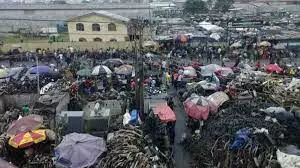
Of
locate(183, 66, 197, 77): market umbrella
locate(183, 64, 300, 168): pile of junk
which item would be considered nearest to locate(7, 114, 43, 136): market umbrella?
locate(183, 64, 300, 168): pile of junk

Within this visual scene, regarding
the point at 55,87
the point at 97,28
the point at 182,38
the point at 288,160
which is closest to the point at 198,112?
the point at 288,160

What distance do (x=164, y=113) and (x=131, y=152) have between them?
3.82 m

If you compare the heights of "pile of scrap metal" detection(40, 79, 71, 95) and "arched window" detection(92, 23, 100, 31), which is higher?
"arched window" detection(92, 23, 100, 31)

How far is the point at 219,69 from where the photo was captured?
84.7 ft

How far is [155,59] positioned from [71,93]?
1238cm

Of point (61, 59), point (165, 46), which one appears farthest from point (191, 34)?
point (61, 59)

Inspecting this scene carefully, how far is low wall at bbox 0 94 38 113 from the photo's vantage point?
20.9m

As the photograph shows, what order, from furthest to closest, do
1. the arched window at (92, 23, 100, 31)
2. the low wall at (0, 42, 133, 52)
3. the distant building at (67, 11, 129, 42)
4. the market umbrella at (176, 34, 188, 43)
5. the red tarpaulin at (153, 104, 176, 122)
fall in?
the arched window at (92, 23, 100, 31) → the distant building at (67, 11, 129, 42) → the low wall at (0, 42, 133, 52) → the market umbrella at (176, 34, 188, 43) → the red tarpaulin at (153, 104, 176, 122)

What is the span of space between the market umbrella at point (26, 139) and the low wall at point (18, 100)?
236 inches

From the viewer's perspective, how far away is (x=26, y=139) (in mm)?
14695

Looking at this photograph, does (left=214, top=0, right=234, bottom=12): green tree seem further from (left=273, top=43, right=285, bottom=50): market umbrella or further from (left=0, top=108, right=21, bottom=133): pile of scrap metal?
(left=0, top=108, right=21, bottom=133): pile of scrap metal

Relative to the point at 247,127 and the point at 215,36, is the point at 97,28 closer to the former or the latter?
the point at 215,36

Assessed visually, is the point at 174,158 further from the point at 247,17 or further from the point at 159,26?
the point at 247,17

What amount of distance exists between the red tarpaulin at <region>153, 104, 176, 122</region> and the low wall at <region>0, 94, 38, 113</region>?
22.3ft
